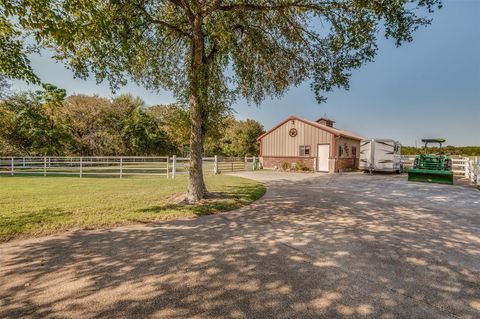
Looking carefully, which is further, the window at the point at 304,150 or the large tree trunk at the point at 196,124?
the window at the point at 304,150

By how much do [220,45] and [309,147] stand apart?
16811mm

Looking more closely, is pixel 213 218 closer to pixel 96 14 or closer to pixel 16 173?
pixel 96 14

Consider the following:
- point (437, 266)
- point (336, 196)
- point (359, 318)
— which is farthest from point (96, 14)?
point (336, 196)

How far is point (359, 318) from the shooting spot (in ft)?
8.45

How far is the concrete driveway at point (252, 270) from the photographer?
2.75m

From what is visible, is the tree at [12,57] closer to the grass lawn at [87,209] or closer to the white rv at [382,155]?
the grass lawn at [87,209]

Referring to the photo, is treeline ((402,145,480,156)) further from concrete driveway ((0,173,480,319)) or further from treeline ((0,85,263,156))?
concrete driveway ((0,173,480,319))

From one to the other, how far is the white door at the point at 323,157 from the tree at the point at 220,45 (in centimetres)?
1261

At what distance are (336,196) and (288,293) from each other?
7.44 m

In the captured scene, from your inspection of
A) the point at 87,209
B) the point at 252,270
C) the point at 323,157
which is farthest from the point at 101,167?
Result: the point at 252,270

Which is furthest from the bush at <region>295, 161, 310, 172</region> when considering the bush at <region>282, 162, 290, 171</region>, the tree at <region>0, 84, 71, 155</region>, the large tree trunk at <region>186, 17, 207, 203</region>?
the tree at <region>0, 84, 71, 155</region>

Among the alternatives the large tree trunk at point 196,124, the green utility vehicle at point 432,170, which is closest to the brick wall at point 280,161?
the green utility vehicle at point 432,170

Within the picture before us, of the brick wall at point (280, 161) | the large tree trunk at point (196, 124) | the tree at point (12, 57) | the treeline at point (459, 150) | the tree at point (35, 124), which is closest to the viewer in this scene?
the tree at point (12, 57)

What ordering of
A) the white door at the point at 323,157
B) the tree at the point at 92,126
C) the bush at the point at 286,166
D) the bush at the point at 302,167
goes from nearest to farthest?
the white door at the point at 323,157 → the bush at the point at 302,167 → the bush at the point at 286,166 → the tree at the point at 92,126
